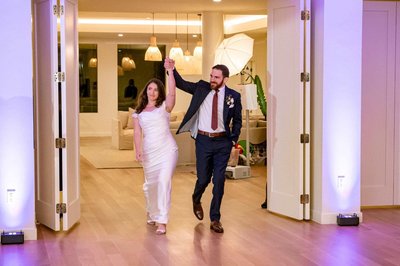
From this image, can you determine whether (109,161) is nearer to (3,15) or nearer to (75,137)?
(75,137)

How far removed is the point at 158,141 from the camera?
6.80m

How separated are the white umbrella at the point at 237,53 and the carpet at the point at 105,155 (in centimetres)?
344

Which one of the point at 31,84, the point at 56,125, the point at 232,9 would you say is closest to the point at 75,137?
the point at 56,125

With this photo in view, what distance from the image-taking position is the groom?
6.83m

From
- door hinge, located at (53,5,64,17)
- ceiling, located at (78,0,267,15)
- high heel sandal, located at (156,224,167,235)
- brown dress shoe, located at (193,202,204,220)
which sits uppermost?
ceiling, located at (78,0,267,15)

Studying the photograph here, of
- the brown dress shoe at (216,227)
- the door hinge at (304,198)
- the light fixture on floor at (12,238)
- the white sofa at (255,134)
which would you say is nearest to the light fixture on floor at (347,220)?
the door hinge at (304,198)

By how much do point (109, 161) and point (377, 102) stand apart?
656 centimetres

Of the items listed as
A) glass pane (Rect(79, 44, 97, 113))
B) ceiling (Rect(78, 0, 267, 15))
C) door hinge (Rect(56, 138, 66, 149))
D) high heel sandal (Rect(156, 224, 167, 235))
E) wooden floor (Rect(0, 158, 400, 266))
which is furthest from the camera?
glass pane (Rect(79, 44, 97, 113))

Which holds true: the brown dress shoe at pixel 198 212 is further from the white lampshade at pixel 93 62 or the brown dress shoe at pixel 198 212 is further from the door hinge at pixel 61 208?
the white lampshade at pixel 93 62

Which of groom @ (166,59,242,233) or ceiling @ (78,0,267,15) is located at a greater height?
ceiling @ (78,0,267,15)

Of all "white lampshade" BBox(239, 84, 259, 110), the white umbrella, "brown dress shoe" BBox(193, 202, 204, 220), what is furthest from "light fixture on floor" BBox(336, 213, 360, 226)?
"white lampshade" BBox(239, 84, 259, 110)

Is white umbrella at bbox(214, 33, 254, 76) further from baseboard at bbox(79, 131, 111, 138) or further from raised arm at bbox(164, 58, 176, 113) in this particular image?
baseboard at bbox(79, 131, 111, 138)

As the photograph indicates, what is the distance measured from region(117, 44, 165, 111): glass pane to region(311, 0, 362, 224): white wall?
13099 mm

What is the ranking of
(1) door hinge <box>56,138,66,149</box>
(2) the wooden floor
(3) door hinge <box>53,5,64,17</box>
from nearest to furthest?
(2) the wooden floor < (3) door hinge <box>53,5,64,17</box> < (1) door hinge <box>56,138,66,149</box>
